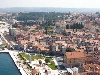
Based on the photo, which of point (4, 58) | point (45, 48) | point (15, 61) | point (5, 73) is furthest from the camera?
point (45, 48)

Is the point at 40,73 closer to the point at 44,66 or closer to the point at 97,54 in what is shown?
the point at 44,66

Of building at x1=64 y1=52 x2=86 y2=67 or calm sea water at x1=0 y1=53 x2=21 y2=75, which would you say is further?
building at x1=64 y1=52 x2=86 y2=67

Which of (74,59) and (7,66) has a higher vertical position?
(74,59)

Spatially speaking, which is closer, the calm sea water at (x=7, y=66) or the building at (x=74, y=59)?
the calm sea water at (x=7, y=66)

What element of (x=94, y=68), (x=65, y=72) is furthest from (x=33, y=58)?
(x=94, y=68)

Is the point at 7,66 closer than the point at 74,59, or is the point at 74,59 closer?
the point at 74,59

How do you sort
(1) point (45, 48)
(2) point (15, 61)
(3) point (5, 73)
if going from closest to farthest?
(3) point (5, 73) < (2) point (15, 61) < (1) point (45, 48)

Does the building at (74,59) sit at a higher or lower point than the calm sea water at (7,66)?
higher

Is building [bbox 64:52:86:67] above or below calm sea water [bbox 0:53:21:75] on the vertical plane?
above
